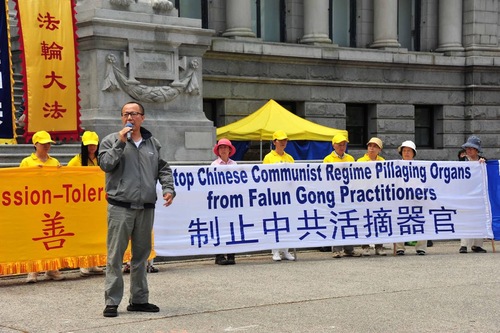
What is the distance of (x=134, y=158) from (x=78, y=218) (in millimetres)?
2923

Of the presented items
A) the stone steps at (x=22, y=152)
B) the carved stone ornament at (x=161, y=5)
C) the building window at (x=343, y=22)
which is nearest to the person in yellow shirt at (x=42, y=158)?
the stone steps at (x=22, y=152)

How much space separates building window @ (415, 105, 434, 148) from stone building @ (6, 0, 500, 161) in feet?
0.11

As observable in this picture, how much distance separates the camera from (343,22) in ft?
102

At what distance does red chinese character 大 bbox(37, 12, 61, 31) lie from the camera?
14555 mm

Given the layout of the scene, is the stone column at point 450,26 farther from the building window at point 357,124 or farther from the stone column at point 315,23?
the stone column at point 315,23

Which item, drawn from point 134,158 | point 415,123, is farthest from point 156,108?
point 415,123

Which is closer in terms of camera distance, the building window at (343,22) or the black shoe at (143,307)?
the black shoe at (143,307)

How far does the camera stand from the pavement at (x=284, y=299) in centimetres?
840

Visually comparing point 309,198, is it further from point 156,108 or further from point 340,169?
point 156,108

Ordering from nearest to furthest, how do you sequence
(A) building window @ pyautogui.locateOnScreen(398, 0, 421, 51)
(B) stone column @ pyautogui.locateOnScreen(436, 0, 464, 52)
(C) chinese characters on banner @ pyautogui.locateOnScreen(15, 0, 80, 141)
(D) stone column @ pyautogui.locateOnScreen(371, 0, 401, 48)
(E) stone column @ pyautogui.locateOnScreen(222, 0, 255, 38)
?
(C) chinese characters on banner @ pyautogui.locateOnScreen(15, 0, 80, 141), (E) stone column @ pyautogui.locateOnScreen(222, 0, 255, 38), (D) stone column @ pyautogui.locateOnScreen(371, 0, 401, 48), (B) stone column @ pyautogui.locateOnScreen(436, 0, 464, 52), (A) building window @ pyautogui.locateOnScreen(398, 0, 421, 51)

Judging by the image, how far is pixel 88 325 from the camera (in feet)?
27.4

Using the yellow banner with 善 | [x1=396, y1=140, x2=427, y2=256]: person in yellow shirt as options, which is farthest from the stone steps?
[x1=396, y1=140, x2=427, y2=256]: person in yellow shirt

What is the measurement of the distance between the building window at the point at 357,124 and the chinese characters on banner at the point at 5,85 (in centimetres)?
1730

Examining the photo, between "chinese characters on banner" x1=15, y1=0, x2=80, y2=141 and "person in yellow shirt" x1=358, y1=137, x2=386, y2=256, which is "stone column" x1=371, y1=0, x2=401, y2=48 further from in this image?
"chinese characters on banner" x1=15, y1=0, x2=80, y2=141
